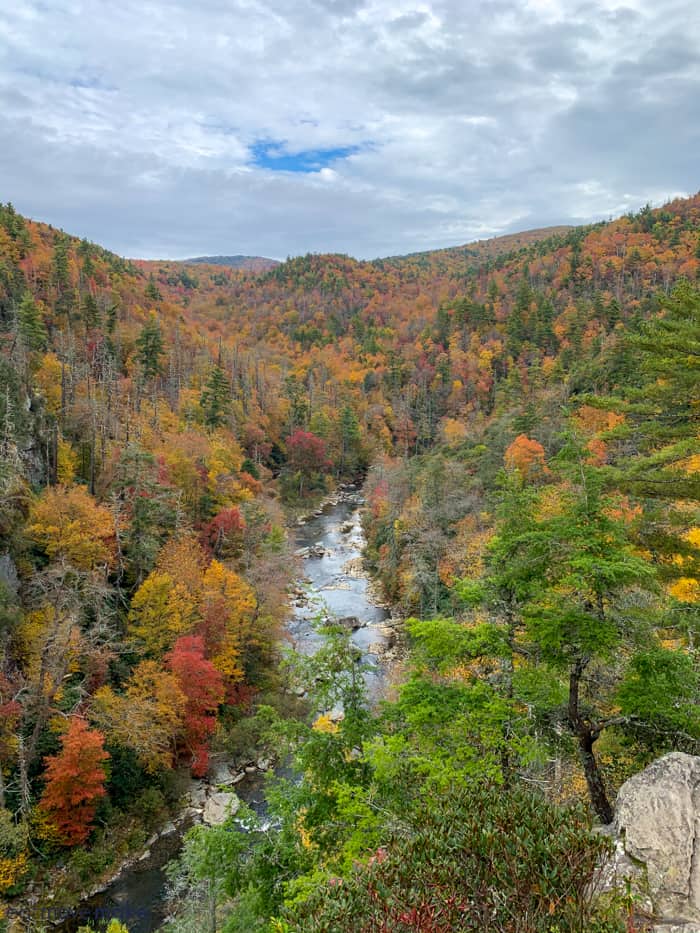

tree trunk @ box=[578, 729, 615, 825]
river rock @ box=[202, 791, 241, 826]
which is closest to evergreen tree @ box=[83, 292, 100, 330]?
river rock @ box=[202, 791, 241, 826]

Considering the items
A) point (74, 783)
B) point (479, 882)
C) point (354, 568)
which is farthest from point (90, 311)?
point (479, 882)

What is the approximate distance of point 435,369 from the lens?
99.8m

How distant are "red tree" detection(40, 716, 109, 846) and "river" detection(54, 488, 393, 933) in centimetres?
246

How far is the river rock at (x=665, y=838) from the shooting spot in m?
5.42

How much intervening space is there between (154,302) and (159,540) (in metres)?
79.4

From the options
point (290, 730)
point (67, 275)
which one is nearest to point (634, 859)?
point (290, 730)

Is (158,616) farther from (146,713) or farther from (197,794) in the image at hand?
(197,794)

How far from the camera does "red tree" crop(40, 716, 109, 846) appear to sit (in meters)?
19.8

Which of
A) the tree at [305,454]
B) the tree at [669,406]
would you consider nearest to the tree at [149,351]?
the tree at [305,454]

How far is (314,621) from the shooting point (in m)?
15.4

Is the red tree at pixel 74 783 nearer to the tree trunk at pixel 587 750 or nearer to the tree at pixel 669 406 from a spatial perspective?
the tree trunk at pixel 587 750

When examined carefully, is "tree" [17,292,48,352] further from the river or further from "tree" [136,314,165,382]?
the river

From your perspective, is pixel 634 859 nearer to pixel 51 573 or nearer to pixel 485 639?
pixel 485 639

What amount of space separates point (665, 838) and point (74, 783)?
21363 mm
